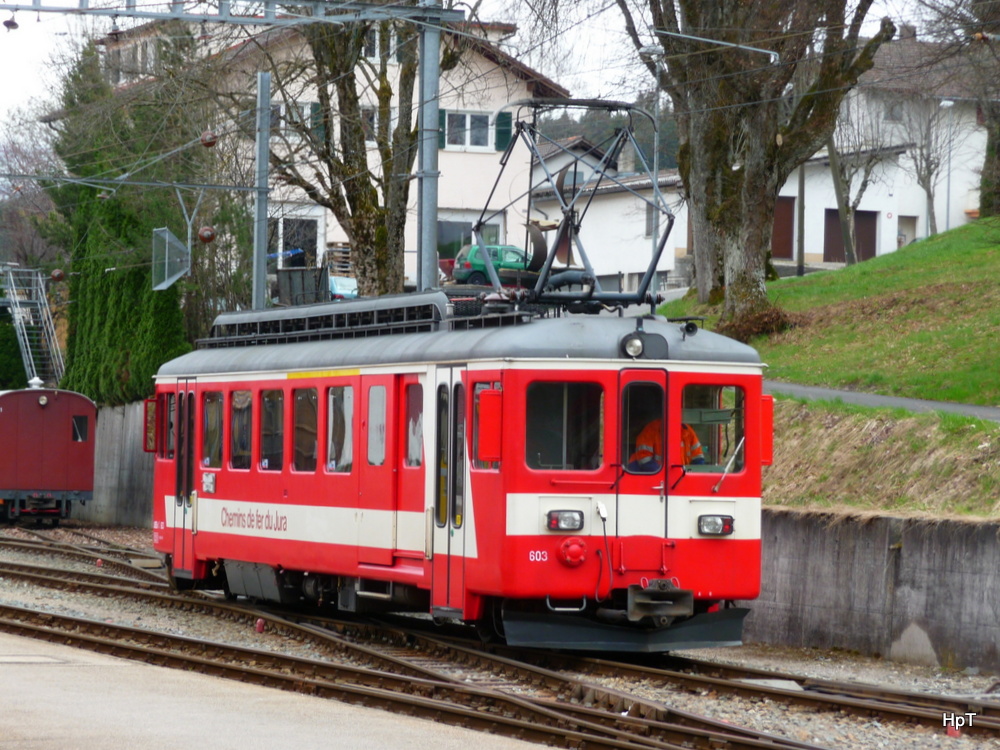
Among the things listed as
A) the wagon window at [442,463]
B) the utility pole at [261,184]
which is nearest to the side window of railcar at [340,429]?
the wagon window at [442,463]

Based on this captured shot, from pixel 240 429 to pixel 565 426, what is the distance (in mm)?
5289

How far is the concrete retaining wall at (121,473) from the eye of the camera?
36.3 m

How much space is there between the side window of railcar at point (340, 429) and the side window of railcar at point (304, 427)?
0.97ft

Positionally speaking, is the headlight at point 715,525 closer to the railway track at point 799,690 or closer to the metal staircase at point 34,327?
the railway track at point 799,690

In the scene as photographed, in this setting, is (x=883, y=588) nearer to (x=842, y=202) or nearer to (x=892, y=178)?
(x=842, y=202)

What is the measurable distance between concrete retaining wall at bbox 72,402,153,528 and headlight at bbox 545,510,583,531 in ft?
83.2

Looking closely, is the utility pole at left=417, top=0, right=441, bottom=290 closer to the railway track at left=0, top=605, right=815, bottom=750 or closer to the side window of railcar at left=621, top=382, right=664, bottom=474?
the railway track at left=0, top=605, right=815, bottom=750

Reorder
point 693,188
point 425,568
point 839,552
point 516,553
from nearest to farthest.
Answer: point 516,553 < point 425,568 < point 839,552 < point 693,188

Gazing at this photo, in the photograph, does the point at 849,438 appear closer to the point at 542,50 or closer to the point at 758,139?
the point at 542,50

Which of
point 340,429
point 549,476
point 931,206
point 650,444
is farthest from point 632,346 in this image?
point 931,206

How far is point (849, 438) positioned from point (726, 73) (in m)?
10.9

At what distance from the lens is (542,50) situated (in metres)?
23.4

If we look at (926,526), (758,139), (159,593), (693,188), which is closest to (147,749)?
(926,526)

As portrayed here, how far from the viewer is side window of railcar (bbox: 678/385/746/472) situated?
1225 cm
